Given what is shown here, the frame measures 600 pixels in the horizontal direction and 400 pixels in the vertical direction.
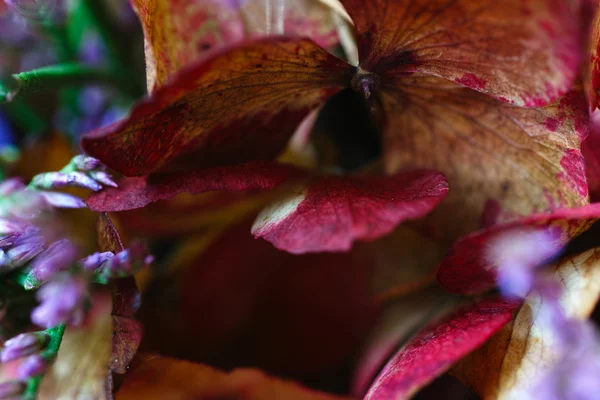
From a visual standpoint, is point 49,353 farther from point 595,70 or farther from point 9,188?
point 595,70

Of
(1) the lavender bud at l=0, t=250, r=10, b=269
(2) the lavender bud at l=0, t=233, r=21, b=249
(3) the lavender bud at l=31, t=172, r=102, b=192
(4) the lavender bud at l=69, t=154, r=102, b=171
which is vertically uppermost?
(4) the lavender bud at l=69, t=154, r=102, b=171

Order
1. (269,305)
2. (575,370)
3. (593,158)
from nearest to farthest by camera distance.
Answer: (575,370)
(593,158)
(269,305)

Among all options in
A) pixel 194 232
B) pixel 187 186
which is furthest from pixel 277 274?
pixel 187 186

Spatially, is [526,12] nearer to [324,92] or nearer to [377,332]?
[324,92]

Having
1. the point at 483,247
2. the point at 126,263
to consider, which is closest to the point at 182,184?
the point at 126,263

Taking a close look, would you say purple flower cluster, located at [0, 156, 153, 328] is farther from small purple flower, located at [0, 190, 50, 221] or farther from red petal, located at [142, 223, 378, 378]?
red petal, located at [142, 223, 378, 378]

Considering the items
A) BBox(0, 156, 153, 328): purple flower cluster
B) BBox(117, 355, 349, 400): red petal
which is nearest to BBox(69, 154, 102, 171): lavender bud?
BBox(0, 156, 153, 328): purple flower cluster
